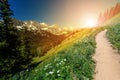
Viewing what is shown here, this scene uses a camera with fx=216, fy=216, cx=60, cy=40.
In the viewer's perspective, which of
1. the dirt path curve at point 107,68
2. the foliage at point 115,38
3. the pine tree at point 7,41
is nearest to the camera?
the dirt path curve at point 107,68

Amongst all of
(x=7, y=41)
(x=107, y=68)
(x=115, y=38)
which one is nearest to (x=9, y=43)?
(x=7, y=41)

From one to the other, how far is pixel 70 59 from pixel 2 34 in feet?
70.7

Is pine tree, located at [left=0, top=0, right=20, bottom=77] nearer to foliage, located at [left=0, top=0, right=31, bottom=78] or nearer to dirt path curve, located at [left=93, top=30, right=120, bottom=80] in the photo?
foliage, located at [left=0, top=0, right=31, bottom=78]

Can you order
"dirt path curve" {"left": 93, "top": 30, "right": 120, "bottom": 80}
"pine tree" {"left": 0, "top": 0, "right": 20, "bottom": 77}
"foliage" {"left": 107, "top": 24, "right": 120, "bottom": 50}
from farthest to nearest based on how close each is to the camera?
"pine tree" {"left": 0, "top": 0, "right": 20, "bottom": 77} < "foliage" {"left": 107, "top": 24, "right": 120, "bottom": 50} < "dirt path curve" {"left": 93, "top": 30, "right": 120, "bottom": 80}

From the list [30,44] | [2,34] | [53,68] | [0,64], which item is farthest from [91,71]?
[30,44]

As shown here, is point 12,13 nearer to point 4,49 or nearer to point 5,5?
point 5,5

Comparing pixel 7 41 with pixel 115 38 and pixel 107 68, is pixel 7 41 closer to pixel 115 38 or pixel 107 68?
pixel 115 38

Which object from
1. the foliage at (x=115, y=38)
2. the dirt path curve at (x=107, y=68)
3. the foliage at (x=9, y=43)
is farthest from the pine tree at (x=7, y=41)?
the dirt path curve at (x=107, y=68)

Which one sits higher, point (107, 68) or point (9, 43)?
point (9, 43)

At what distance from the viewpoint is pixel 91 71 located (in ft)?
52.3

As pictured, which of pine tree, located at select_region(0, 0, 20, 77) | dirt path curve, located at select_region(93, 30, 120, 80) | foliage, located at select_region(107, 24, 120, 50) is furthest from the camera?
pine tree, located at select_region(0, 0, 20, 77)

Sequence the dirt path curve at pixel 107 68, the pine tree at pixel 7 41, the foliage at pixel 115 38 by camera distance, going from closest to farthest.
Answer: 1. the dirt path curve at pixel 107 68
2. the foliage at pixel 115 38
3. the pine tree at pixel 7 41

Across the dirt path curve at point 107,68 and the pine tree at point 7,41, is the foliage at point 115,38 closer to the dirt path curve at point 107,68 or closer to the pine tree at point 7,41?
the dirt path curve at point 107,68

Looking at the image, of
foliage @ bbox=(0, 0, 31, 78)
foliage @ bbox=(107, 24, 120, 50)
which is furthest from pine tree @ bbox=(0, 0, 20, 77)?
foliage @ bbox=(107, 24, 120, 50)
